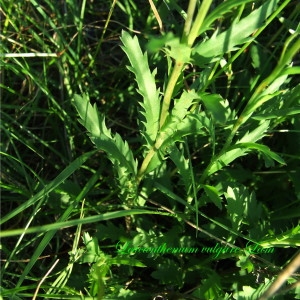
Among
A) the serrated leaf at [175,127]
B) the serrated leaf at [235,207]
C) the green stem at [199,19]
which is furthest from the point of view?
the serrated leaf at [235,207]

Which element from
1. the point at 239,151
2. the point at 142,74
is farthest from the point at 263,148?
the point at 142,74

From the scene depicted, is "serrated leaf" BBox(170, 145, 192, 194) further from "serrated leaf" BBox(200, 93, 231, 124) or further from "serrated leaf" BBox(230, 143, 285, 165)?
"serrated leaf" BBox(200, 93, 231, 124)

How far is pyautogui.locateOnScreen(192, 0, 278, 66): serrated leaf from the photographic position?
1019 mm

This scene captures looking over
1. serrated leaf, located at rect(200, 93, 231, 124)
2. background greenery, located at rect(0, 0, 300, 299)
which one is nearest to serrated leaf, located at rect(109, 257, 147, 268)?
background greenery, located at rect(0, 0, 300, 299)

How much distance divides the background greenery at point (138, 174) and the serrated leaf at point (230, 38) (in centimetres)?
15

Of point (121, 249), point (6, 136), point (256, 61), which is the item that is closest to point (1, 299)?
point (121, 249)

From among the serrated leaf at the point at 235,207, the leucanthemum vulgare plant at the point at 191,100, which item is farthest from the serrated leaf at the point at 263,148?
the serrated leaf at the point at 235,207

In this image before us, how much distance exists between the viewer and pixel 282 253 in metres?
1.64

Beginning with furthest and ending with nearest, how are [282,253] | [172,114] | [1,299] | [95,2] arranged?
[95,2] → [282,253] → [1,299] → [172,114]

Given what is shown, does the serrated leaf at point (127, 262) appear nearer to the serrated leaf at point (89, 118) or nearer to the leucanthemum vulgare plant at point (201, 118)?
the leucanthemum vulgare plant at point (201, 118)

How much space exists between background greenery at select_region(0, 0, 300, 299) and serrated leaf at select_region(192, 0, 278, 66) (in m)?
0.15

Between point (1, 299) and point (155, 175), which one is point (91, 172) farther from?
point (1, 299)

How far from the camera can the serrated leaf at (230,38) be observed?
1.02 meters

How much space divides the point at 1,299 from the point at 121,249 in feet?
1.24
